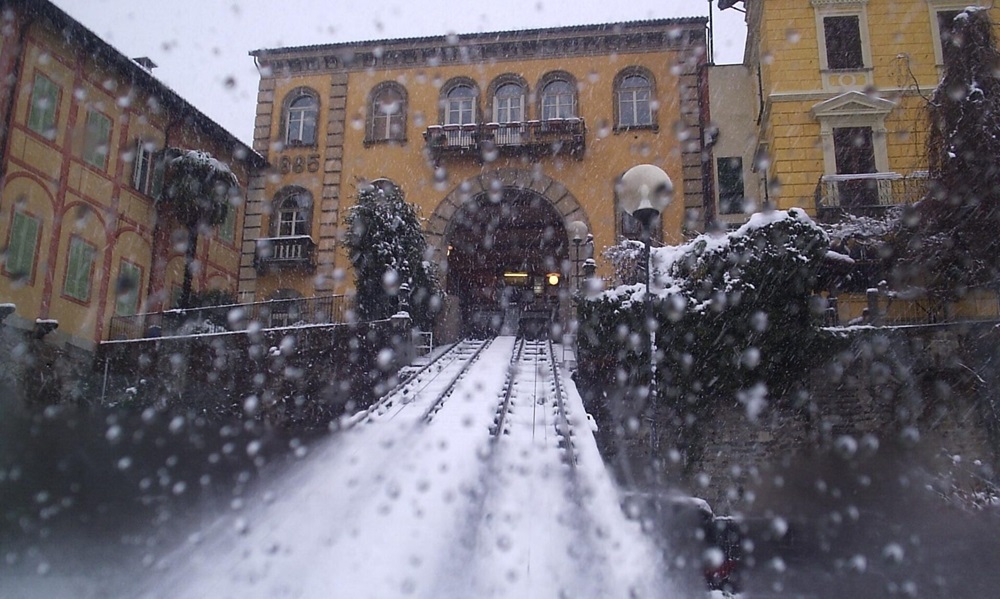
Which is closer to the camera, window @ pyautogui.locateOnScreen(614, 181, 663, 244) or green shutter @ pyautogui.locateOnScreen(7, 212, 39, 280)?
green shutter @ pyautogui.locateOnScreen(7, 212, 39, 280)

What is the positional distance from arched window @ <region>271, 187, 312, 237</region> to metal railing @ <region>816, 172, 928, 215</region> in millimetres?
13493

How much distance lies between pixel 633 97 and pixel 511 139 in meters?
3.64

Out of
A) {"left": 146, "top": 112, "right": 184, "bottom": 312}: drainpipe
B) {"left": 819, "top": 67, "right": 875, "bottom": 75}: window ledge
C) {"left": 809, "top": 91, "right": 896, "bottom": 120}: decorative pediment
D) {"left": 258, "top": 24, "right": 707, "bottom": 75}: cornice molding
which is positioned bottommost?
{"left": 146, "top": 112, "right": 184, "bottom": 312}: drainpipe

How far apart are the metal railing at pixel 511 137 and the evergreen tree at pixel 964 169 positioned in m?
8.50

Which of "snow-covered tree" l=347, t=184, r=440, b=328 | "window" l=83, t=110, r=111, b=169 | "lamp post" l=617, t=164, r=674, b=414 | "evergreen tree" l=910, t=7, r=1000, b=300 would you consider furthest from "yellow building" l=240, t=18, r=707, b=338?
"lamp post" l=617, t=164, r=674, b=414

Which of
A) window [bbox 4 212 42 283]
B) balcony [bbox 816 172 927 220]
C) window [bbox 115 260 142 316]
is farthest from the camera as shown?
window [bbox 115 260 142 316]

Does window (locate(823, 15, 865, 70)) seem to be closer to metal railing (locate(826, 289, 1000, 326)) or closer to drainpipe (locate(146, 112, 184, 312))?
metal railing (locate(826, 289, 1000, 326))

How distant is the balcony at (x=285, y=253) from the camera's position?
2000 cm

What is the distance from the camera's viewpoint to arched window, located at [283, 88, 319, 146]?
21312mm

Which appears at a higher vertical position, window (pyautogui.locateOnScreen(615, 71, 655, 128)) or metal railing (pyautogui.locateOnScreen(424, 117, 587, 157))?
window (pyautogui.locateOnScreen(615, 71, 655, 128))

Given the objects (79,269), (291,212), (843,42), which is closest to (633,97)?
(843,42)

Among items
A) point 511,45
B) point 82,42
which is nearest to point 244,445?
point 82,42

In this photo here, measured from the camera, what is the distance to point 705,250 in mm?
10891

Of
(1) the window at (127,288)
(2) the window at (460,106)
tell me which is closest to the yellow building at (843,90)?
(2) the window at (460,106)
